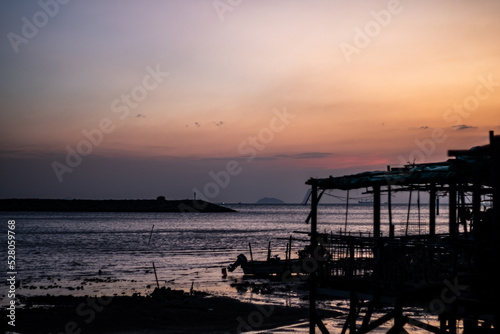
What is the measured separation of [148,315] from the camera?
24.7m

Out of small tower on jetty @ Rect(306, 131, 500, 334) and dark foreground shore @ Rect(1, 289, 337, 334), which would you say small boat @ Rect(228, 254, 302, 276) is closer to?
dark foreground shore @ Rect(1, 289, 337, 334)

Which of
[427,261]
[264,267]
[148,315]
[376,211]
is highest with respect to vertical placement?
[376,211]

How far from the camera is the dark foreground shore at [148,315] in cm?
2256

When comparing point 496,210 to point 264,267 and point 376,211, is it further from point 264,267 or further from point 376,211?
point 264,267

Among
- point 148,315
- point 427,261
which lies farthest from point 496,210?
point 148,315

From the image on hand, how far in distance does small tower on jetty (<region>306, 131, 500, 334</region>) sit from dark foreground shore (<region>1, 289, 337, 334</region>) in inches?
318

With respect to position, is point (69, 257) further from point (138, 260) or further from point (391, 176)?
point (391, 176)

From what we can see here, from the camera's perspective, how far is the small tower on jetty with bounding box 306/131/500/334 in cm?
1141

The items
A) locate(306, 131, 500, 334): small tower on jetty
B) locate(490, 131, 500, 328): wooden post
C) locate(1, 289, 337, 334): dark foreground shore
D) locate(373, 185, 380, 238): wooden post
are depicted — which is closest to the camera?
locate(490, 131, 500, 328): wooden post

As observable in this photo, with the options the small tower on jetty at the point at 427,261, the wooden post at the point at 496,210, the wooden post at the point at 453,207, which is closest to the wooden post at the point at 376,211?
the small tower on jetty at the point at 427,261

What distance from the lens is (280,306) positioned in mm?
27703

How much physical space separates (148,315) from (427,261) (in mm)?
15110

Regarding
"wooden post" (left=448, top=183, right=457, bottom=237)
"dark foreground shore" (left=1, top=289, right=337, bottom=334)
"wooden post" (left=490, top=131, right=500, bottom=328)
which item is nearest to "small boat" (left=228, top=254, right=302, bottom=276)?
"dark foreground shore" (left=1, top=289, right=337, bottom=334)

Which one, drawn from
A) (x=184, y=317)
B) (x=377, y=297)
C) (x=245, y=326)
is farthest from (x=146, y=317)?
(x=377, y=297)
